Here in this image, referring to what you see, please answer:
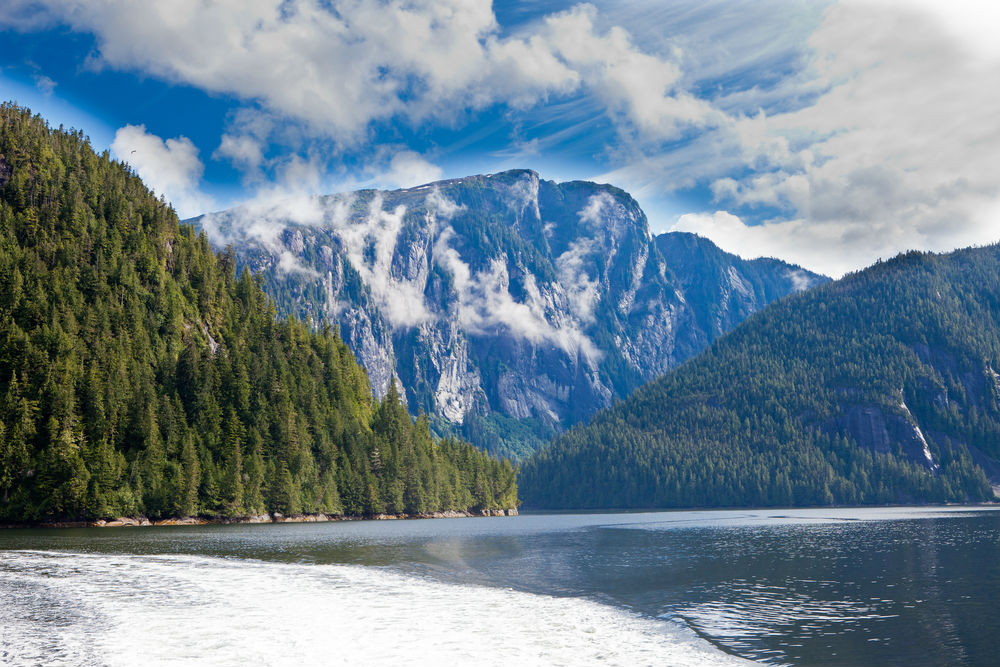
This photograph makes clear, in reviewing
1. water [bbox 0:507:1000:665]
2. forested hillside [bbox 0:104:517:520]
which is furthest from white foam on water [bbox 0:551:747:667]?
forested hillside [bbox 0:104:517:520]

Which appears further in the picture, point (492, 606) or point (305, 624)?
point (492, 606)

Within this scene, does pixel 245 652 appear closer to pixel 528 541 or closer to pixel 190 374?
pixel 528 541

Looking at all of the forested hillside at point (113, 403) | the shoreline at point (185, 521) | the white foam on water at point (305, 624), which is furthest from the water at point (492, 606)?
the forested hillside at point (113, 403)

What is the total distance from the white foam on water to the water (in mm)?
155

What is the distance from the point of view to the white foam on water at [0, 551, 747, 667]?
3288cm

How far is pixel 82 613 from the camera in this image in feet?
138

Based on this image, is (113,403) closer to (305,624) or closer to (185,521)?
(185,521)

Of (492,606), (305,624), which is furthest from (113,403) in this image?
(305,624)

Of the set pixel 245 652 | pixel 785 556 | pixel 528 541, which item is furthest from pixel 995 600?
pixel 528 541

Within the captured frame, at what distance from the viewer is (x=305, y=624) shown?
4066 centimetres

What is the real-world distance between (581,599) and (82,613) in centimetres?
2895

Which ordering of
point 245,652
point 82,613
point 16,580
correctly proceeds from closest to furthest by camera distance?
1. point 245,652
2. point 82,613
3. point 16,580

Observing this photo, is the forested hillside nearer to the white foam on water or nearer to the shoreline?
the shoreline

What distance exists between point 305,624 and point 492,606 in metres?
11.9
